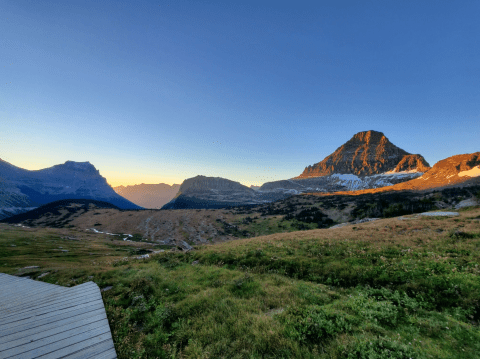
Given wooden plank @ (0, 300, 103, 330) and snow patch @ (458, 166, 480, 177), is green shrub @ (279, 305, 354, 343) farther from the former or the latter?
snow patch @ (458, 166, 480, 177)

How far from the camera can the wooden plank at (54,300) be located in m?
7.56

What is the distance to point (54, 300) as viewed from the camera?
331 inches

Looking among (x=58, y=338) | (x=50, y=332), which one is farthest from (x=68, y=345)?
(x=50, y=332)

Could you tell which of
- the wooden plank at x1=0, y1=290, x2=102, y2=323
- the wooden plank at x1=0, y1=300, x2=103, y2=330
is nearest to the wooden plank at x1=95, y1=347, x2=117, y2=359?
the wooden plank at x1=0, y1=300, x2=103, y2=330

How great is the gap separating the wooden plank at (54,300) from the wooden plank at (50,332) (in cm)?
217

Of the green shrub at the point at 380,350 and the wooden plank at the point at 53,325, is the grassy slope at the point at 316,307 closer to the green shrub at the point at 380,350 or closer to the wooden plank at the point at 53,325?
the green shrub at the point at 380,350

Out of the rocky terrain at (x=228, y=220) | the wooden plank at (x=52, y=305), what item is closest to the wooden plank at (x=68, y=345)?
the wooden plank at (x=52, y=305)

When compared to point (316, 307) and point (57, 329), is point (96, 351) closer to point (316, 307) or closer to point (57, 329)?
point (57, 329)

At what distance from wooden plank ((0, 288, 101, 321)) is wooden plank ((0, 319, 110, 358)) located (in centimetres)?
282

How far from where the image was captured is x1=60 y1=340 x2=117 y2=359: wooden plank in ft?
16.4

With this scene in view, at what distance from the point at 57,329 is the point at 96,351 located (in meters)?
2.10

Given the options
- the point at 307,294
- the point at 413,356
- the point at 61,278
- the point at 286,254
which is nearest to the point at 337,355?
the point at 413,356

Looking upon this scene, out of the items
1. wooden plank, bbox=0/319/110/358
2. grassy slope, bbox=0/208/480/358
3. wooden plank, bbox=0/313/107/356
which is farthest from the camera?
wooden plank, bbox=0/313/107/356

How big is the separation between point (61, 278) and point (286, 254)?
59.2ft
